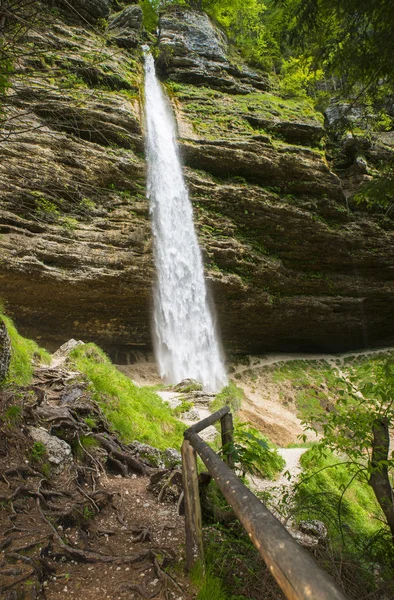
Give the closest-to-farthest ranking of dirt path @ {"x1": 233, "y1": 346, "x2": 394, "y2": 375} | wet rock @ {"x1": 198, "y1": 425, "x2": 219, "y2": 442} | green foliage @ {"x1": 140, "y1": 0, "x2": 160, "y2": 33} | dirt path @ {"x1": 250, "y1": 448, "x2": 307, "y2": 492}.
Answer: dirt path @ {"x1": 250, "y1": 448, "x2": 307, "y2": 492} → wet rock @ {"x1": 198, "y1": 425, "x2": 219, "y2": 442} → dirt path @ {"x1": 233, "y1": 346, "x2": 394, "y2": 375} → green foliage @ {"x1": 140, "y1": 0, "x2": 160, "y2": 33}

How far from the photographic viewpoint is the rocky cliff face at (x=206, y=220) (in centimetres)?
1258

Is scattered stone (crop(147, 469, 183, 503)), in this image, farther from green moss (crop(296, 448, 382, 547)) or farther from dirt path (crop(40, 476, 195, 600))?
green moss (crop(296, 448, 382, 547))

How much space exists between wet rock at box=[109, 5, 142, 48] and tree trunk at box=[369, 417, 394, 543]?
20.1 m

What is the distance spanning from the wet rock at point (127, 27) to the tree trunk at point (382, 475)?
20.1 metres

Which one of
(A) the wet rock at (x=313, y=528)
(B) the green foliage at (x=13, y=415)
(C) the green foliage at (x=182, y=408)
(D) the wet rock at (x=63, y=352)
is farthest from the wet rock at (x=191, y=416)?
(B) the green foliage at (x=13, y=415)

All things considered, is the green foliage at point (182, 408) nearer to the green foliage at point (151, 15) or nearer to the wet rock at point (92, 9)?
the wet rock at point (92, 9)

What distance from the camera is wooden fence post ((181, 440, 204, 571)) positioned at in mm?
2346

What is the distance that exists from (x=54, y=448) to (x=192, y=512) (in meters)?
2.04

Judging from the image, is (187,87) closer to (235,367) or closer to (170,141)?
(170,141)

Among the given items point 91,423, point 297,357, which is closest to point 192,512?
point 91,423

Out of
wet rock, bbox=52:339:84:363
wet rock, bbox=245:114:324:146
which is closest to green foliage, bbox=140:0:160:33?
wet rock, bbox=245:114:324:146

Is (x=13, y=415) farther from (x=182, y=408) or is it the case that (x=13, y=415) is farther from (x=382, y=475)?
(x=182, y=408)

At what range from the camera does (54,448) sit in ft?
12.4

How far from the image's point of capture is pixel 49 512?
9.55 feet
